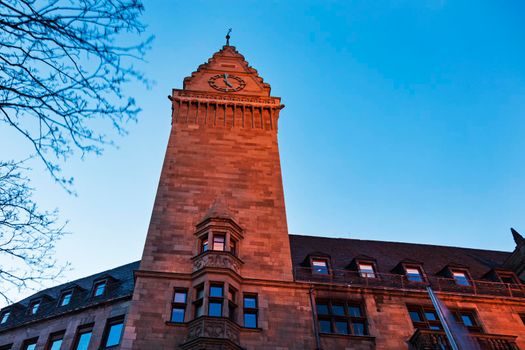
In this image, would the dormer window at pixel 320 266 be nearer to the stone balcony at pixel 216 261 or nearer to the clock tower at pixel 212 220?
the clock tower at pixel 212 220

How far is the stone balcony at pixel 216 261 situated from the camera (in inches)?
768

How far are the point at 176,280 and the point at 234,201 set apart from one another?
5755 millimetres

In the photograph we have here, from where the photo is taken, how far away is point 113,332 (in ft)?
65.5

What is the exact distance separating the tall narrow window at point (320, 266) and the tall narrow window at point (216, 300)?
5339mm

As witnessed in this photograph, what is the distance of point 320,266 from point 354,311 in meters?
3.20

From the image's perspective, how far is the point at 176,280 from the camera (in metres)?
19.4

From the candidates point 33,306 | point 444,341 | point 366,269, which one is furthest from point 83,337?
point 444,341

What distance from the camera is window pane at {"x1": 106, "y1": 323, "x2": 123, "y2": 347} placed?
19456mm

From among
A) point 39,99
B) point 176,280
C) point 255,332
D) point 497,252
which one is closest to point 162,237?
point 176,280

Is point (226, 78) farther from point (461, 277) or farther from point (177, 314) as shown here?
point (461, 277)

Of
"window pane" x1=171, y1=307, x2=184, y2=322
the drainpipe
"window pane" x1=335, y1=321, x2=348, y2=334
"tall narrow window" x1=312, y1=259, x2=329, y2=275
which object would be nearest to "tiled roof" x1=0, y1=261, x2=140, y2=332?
"window pane" x1=171, y1=307, x2=184, y2=322

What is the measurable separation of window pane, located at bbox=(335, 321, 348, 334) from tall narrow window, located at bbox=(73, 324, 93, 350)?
402 inches

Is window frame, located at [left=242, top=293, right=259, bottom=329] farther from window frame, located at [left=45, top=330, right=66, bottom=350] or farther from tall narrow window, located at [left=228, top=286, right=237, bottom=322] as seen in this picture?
window frame, located at [left=45, top=330, right=66, bottom=350]

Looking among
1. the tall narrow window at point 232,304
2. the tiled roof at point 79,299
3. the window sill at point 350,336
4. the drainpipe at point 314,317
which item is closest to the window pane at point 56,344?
the tiled roof at point 79,299
